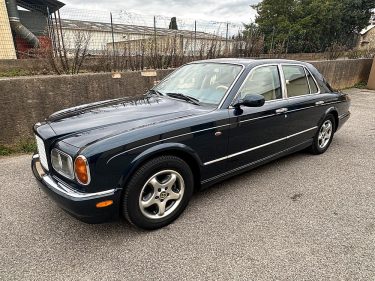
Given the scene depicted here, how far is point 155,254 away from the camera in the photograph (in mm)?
2395

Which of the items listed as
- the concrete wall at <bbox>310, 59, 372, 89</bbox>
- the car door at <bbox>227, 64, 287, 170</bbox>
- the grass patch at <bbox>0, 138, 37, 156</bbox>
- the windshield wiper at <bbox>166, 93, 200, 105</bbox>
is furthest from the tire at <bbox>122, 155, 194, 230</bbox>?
the concrete wall at <bbox>310, 59, 372, 89</bbox>

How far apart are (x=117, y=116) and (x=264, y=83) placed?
6.37ft

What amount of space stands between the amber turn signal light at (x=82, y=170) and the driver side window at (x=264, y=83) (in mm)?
1879

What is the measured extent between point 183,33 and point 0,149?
664 centimetres

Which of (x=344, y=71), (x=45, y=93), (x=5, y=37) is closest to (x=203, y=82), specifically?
(x=45, y=93)

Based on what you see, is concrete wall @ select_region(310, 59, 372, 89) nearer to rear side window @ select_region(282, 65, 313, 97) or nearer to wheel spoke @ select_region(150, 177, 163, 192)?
rear side window @ select_region(282, 65, 313, 97)

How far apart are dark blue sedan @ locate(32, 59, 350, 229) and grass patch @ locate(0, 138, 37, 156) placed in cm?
210

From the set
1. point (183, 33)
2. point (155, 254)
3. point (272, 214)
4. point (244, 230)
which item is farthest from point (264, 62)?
point (183, 33)

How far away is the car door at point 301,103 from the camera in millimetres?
3925

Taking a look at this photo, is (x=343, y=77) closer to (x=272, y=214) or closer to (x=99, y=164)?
(x=272, y=214)

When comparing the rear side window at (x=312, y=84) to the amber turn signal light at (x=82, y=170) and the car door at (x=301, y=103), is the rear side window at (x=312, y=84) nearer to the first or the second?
the car door at (x=301, y=103)

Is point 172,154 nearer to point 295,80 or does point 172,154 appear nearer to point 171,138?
point 171,138

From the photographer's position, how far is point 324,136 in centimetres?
477

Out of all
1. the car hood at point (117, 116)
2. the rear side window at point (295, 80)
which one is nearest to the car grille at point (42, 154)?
the car hood at point (117, 116)
